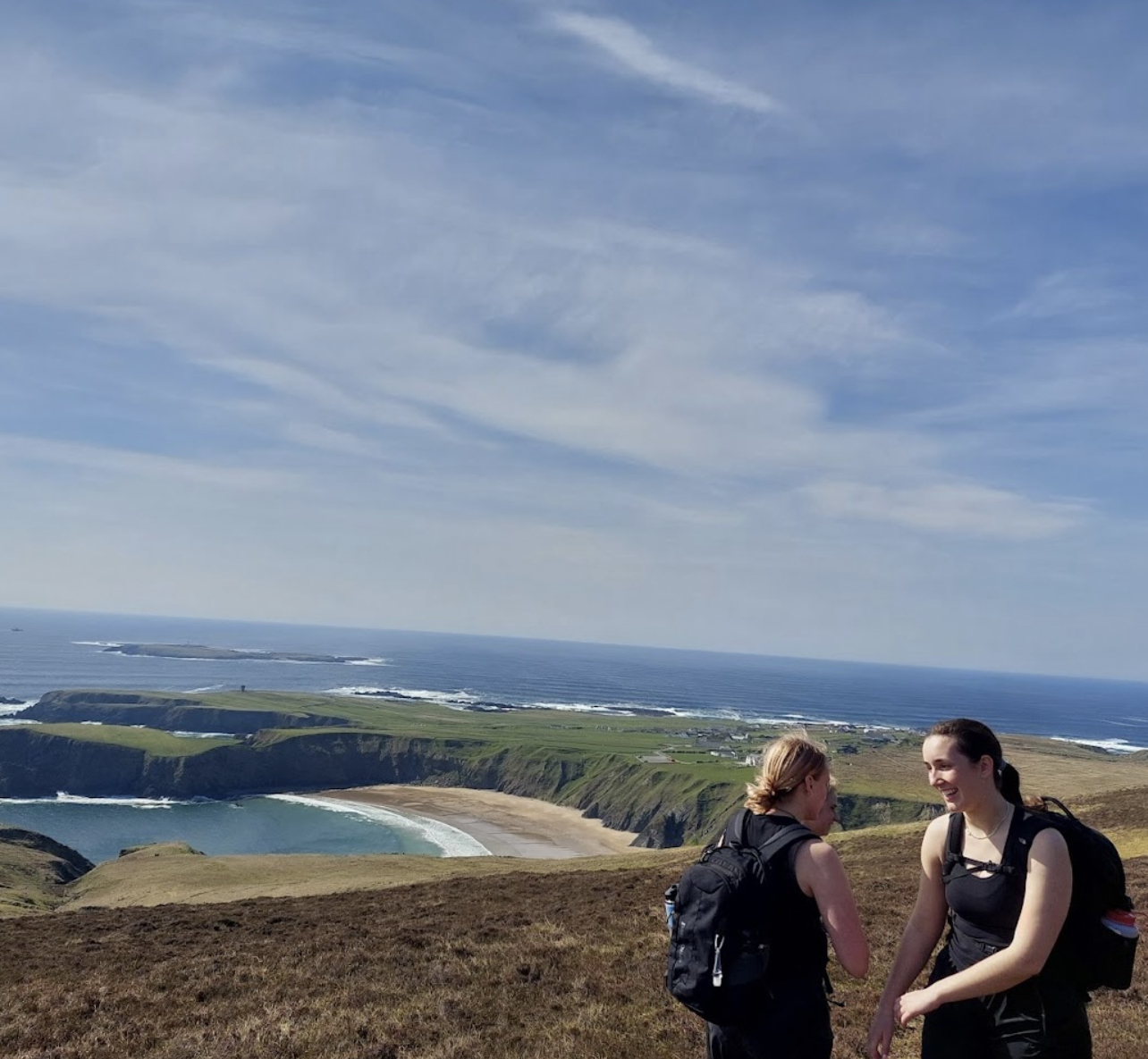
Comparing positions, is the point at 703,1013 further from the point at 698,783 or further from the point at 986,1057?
the point at 698,783

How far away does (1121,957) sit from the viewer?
4164 millimetres

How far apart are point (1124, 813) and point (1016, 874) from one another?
39.1 m

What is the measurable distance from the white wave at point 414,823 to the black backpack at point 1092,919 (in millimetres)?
78624

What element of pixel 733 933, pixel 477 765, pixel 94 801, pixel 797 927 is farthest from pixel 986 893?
pixel 94 801

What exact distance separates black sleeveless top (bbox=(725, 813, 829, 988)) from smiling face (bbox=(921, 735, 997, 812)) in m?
0.93

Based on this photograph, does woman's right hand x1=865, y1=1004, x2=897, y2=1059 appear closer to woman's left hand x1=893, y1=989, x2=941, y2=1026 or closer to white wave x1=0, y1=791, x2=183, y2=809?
woman's left hand x1=893, y1=989, x2=941, y2=1026

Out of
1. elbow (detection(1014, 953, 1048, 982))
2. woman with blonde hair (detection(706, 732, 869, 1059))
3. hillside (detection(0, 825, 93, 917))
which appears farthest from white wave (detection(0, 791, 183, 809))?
elbow (detection(1014, 953, 1048, 982))

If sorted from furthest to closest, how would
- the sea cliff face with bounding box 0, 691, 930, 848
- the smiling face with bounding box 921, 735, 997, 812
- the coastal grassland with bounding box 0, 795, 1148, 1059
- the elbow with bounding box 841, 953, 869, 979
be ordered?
the sea cliff face with bounding box 0, 691, 930, 848, the coastal grassland with bounding box 0, 795, 1148, 1059, the smiling face with bounding box 921, 735, 997, 812, the elbow with bounding box 841, 953, 869, 979

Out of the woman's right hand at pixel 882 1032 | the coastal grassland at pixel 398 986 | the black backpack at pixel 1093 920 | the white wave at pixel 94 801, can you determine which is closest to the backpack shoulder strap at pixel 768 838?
the woman's right hand at pixel 882 1032

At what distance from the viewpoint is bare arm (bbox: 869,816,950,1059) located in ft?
14.9

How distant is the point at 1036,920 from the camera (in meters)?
4.05

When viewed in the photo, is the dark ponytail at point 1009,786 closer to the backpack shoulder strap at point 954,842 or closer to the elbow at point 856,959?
the backpack shoulder strap at point 954,842

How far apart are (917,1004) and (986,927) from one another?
55 centimetres

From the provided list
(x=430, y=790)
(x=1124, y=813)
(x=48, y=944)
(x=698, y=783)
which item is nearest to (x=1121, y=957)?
(x=48, y=944)
